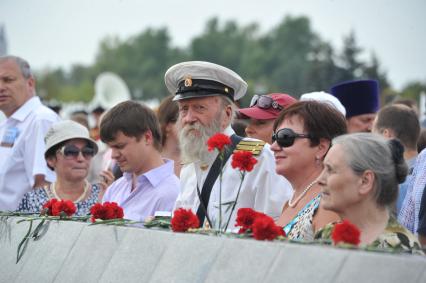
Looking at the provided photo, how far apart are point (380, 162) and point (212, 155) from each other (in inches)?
77.1

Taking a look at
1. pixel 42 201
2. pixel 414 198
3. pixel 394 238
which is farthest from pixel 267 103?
pixel 394 238

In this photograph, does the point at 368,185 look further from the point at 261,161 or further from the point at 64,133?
the point at 64,133

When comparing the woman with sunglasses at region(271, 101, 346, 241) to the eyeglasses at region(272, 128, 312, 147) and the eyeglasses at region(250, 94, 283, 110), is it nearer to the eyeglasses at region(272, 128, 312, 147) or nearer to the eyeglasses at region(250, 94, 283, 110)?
the eyeglasses at region(272, 128, 312, 147)

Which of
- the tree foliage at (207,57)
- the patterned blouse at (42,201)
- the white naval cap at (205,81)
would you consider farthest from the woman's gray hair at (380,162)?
the tree foliage at (207,57)

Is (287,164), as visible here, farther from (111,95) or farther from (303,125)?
(111,95)

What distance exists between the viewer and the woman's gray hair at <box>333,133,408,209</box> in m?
4.66

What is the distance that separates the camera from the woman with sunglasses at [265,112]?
7.46 meters

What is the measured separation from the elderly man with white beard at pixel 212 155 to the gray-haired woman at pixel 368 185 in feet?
4.10

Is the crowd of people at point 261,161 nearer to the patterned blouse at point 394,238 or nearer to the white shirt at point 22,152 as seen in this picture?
the patterned blouse at point 394,238

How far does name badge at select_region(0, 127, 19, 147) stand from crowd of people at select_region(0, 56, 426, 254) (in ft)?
2.18

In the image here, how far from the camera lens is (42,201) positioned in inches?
328

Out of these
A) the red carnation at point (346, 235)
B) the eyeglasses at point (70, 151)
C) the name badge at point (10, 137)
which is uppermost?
the red carnation at point (346, 235)

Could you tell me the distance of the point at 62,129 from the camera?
8.59 metres

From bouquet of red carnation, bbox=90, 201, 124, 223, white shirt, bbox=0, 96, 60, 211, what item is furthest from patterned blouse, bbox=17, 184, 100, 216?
bouquet of red carnation, bbox=90, 201, 124, 223
